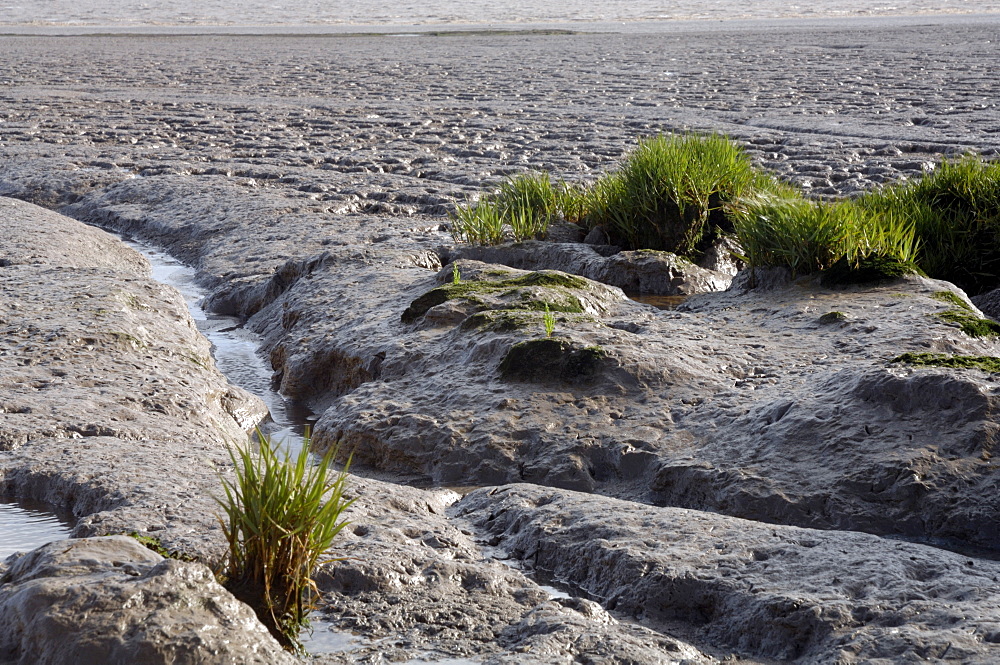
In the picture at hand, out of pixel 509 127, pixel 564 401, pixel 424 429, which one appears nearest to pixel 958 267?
pixel 564 401

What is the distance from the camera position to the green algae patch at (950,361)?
13.3ft

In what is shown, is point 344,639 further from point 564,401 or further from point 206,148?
point 206,148

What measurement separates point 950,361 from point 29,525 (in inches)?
128

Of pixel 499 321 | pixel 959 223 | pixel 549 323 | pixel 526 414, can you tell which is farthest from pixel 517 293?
pixel 959 223

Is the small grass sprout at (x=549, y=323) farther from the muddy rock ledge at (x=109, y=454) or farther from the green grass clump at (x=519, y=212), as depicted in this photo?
the green grass clump at (x=519, y=212)

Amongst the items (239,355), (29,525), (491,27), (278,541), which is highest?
(491,27)

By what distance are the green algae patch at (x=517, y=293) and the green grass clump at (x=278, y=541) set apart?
2.56 metres

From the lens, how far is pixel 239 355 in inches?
231

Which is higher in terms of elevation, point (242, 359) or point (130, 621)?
point (130, 621)

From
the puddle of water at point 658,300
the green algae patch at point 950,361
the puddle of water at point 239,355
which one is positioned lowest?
the puddle of water at point 239,355

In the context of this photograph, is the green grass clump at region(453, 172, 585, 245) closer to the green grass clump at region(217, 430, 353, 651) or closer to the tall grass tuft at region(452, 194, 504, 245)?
the tall grass tuft at region(452, 194, 504, 245)

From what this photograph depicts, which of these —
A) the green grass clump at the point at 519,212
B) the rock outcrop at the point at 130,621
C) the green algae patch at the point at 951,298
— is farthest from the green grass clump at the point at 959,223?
the rock outcrop at the point at 130,621

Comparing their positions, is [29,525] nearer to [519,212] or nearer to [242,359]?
[242,359]

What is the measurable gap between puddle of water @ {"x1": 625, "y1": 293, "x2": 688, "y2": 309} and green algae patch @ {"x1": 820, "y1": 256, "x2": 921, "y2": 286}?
856mm
